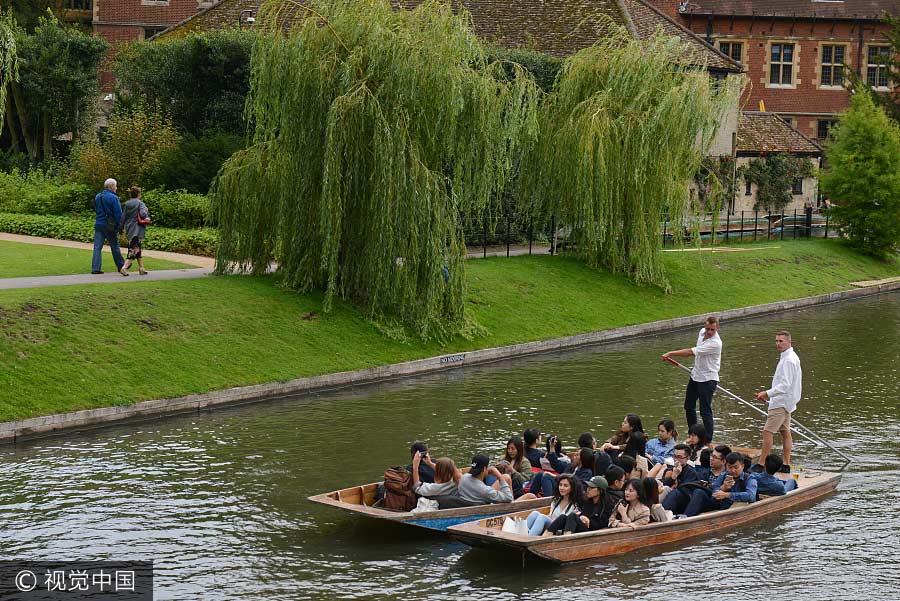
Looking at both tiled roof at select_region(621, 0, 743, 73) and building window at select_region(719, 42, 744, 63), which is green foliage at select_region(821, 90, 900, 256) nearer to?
tiled roof at select_region(621, 0, 743, 73)

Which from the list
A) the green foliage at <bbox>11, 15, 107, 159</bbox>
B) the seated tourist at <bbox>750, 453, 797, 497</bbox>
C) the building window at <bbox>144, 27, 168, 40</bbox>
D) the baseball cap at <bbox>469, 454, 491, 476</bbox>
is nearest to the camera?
the baseball cap at <bbox>469, 454, 491, 476</bbox>

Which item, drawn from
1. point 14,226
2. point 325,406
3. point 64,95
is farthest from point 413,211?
point 64,95

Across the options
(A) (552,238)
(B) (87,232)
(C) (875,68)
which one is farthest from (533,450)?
(C) (875,68)

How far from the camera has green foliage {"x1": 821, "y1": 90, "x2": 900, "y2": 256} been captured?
4947 cm

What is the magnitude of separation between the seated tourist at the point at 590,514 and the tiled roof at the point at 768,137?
45.7 meters

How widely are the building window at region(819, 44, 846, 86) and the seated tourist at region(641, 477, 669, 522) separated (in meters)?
59.8

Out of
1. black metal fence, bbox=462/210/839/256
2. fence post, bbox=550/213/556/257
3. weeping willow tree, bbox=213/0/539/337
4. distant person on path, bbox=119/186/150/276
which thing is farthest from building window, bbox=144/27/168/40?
distant person on path, bbox=119/186/150/276

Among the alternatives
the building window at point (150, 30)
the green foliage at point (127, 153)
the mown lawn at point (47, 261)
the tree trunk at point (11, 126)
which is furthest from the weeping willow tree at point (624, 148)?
the building window at point (150, 30)

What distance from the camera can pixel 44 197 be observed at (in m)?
41.8

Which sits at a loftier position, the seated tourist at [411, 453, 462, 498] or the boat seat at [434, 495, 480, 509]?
the seated tourist at [411, 453, 462, 498]

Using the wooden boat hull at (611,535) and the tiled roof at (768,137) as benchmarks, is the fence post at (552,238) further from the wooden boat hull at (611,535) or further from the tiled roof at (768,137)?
the wooden boat hull at (611,535)

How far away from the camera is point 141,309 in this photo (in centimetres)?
2575

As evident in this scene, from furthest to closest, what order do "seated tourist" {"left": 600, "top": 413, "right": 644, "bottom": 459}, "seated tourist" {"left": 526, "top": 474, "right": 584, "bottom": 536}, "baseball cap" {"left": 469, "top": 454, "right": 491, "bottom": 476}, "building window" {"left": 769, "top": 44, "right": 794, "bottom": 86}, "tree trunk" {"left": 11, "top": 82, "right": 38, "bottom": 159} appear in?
"building window" {"left": 769, "top": 44, "right": 794, "bottom": 86} → "tree trunk" {"left": 11, "top": 82, "right": 38, "bottom": 159} → "seated tourist" {"left": 600, "top": 413, "right": 644, "bottom": 459} → "baseball cap" {"left": 469, "top": 454, "right": 491, "bottom": 476} → "seated tourist" {"left": 526, "top": 474, "right": 584, "bottom": 536}

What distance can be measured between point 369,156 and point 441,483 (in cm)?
1305
